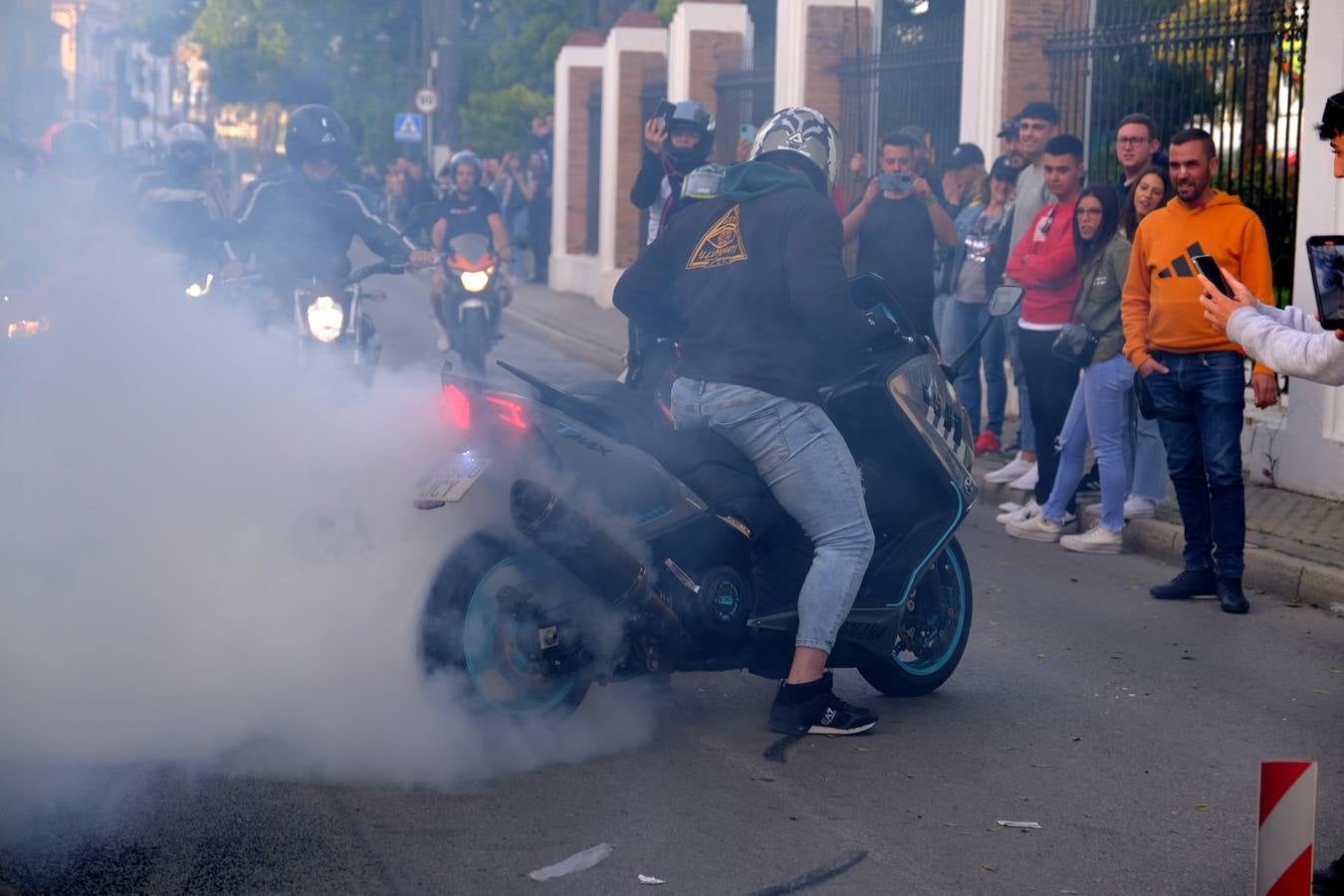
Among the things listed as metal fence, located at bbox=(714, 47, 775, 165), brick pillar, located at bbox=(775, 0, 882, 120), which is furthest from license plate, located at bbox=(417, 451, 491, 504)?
metal fence, located at bbox=(714, 47, 775, 165)

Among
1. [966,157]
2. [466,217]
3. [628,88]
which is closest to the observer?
[966,157]

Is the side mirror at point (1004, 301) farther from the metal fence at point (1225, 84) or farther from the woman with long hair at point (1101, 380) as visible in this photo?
the metal fence at point (1225, 84)

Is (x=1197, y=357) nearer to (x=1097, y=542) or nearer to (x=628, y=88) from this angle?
(x=1097, y=542)

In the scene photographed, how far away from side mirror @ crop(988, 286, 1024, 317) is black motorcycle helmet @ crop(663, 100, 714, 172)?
400 cm

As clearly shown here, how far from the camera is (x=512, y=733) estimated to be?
16.4ft

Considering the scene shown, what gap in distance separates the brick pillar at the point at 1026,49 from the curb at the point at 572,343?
4.16 meters

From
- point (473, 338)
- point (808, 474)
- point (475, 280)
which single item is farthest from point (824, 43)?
point (808, 474)

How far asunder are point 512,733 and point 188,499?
3.96 feet

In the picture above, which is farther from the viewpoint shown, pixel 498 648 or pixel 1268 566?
pixel 1268 566

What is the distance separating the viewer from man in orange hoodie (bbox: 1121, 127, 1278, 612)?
23.8 feet

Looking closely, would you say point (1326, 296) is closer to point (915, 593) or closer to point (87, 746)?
point (915, 593)

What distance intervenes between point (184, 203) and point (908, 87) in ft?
24.2

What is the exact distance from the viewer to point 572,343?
1925 centimetres

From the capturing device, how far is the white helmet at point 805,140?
17.1ft
